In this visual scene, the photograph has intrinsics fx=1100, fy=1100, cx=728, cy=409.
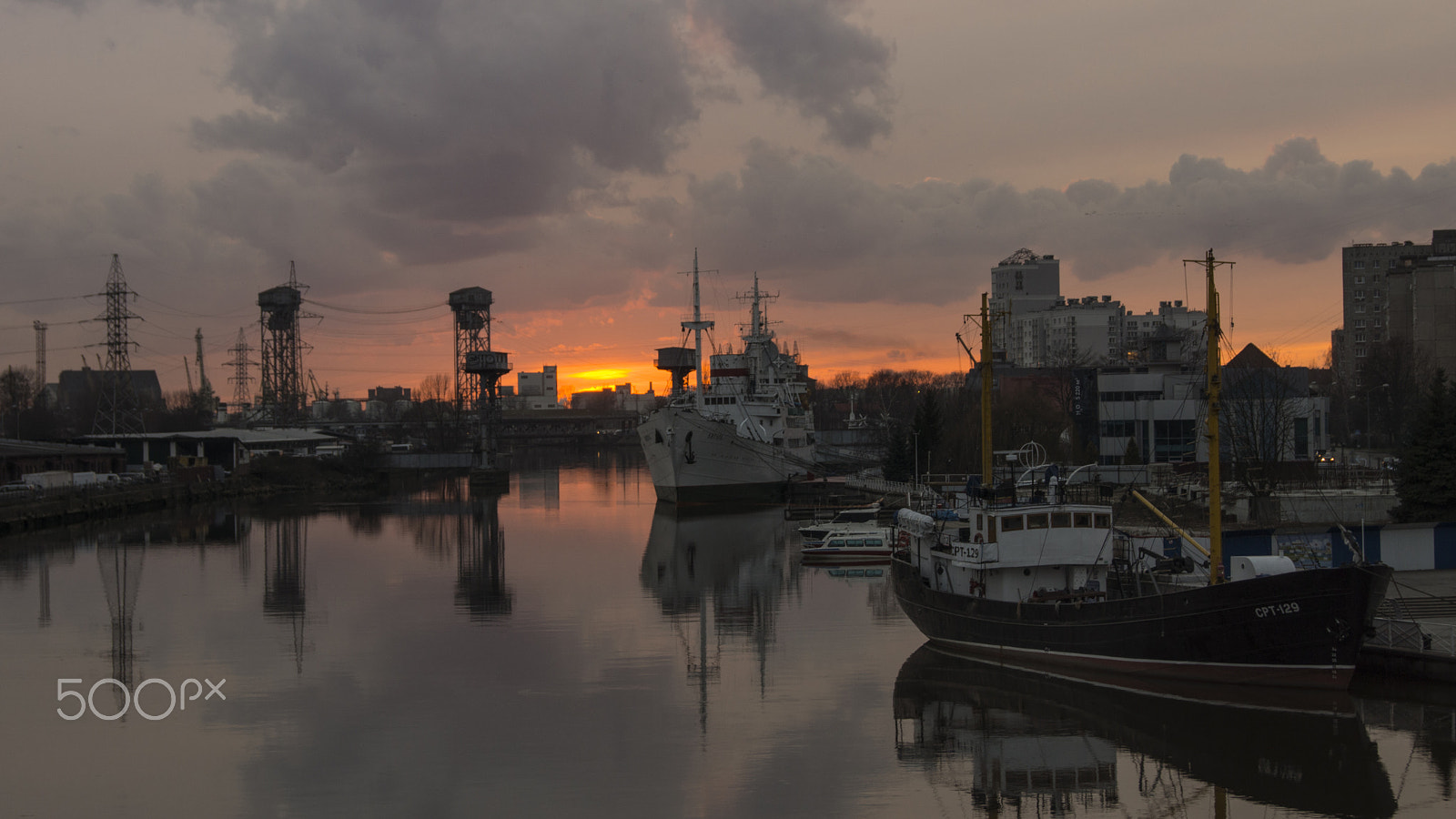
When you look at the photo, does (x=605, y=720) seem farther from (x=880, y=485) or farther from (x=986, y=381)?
(x=880, y=485)

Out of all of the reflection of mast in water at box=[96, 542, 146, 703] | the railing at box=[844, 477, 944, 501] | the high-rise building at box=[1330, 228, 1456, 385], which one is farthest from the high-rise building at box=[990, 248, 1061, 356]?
the reflection of mast in water at box=[96, 542, 146, 703]

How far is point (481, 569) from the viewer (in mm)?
40438

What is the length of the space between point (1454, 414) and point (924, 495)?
16.0 m

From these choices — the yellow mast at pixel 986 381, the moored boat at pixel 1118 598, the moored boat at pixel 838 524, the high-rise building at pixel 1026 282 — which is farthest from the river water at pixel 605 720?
the high-rise building at pixel 1026 282

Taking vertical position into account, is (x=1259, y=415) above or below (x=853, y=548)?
above

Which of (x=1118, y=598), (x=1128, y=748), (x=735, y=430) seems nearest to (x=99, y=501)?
(x=735, y=430)

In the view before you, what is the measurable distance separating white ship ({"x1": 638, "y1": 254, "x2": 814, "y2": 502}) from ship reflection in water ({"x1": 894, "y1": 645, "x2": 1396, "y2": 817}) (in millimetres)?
41662

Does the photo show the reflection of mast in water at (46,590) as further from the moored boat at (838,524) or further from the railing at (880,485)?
the railing at (880,485)

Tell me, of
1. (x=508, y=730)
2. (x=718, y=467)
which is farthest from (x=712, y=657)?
(x=718, y=467)

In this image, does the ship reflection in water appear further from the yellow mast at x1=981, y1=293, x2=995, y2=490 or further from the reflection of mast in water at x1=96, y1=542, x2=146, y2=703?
the reflection of mast in water at x1=96, y1=542, x2=146, y2=703

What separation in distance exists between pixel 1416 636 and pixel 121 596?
3406 cm

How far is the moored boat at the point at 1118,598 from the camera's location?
19.2 metres

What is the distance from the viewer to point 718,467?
64.9 meters

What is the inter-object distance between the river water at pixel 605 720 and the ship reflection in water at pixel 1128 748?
5 centimetres
